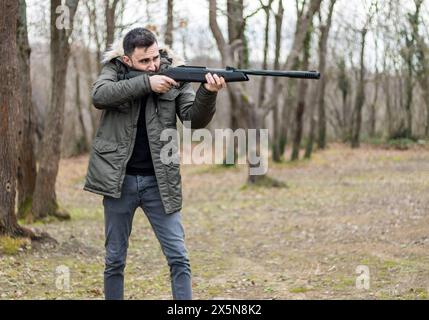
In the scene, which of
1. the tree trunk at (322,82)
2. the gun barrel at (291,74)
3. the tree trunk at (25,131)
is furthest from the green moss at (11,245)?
the tree trunk at (322,82)

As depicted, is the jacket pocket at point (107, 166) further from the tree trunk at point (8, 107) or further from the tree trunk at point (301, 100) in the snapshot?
the tree trunk at point (301, 100)

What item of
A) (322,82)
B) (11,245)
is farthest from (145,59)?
(322,82)

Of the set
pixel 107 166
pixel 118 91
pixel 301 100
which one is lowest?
pixel 107 166

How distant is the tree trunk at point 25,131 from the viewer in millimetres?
11727

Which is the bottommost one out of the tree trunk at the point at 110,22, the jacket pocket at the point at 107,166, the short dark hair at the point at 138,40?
the jacket pocket at the point at 107,166

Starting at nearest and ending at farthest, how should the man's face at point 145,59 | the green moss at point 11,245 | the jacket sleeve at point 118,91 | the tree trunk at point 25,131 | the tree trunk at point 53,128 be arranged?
the jacket sleeve at point 118,91, the man's face at point 145,59, the green moss at point 11,245, the tree trunk at point 25,131, the tree trunk at point 53,128

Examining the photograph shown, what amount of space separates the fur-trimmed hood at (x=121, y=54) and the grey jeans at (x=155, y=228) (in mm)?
918

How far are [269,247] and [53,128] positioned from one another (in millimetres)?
4830

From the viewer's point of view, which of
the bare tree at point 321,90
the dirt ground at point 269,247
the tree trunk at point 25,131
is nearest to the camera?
the dirt ground at point 269,247

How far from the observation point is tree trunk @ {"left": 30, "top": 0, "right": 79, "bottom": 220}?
13.0m

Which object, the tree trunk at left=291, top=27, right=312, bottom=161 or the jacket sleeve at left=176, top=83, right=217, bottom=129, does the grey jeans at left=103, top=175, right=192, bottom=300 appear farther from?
the tree trunk at left=291, top=27, right=312, bottom=161

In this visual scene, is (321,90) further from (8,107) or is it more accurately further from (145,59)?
(145,59)

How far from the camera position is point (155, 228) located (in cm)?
538
